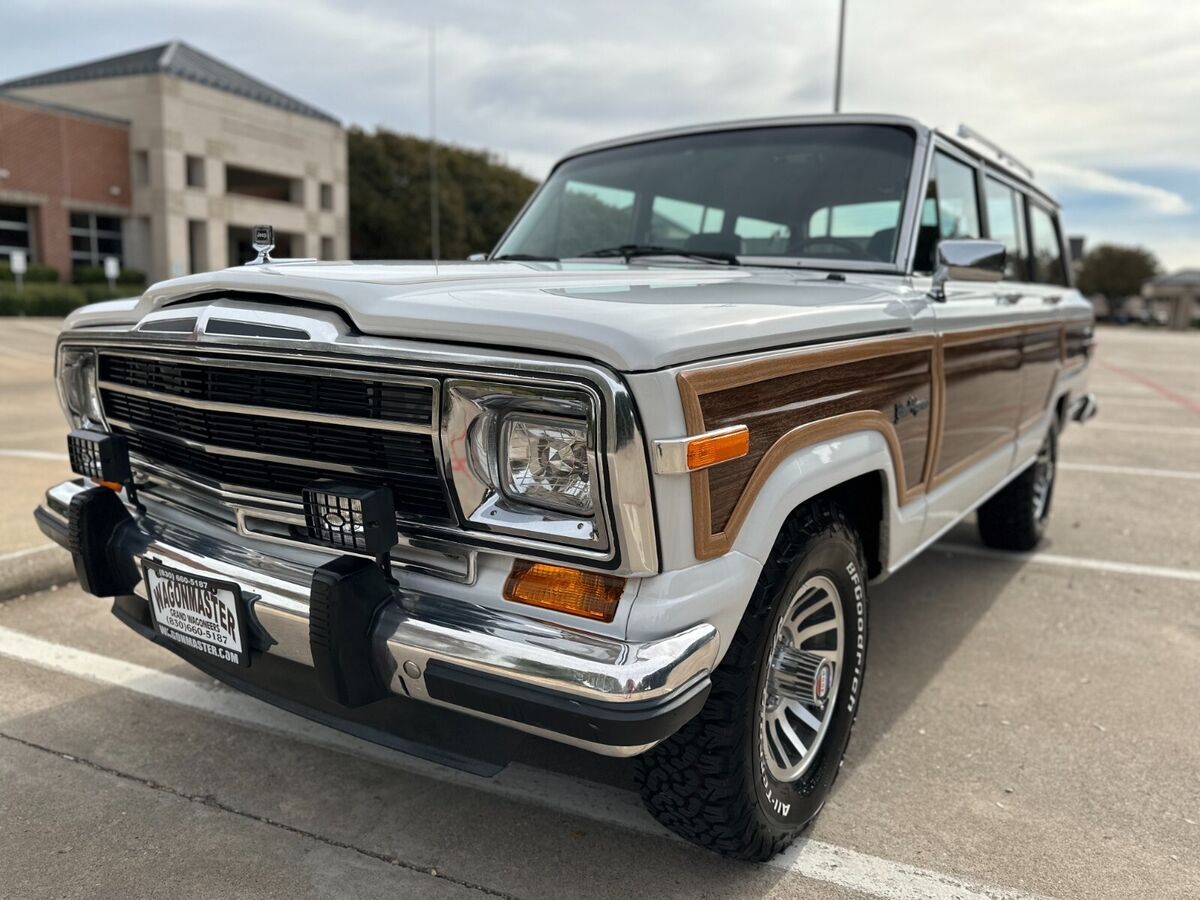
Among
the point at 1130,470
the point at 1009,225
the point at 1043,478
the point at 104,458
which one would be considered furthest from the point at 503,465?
the point at 1130,470

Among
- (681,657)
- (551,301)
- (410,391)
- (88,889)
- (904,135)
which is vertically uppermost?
(904,135)

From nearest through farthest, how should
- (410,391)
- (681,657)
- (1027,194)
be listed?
1. (681,657)
2. (410,391)
3. (1027,194)

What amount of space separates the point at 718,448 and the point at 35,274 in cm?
3468

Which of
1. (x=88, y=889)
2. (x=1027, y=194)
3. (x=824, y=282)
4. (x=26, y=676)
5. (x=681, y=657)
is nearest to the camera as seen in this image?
(x=681, y=657)

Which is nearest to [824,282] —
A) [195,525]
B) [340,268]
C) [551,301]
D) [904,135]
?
[904,135]

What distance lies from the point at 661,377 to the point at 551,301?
35 cm

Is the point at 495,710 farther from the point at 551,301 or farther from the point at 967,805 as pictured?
the point at 967,805

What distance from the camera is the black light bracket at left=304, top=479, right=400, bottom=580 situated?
1890 mm

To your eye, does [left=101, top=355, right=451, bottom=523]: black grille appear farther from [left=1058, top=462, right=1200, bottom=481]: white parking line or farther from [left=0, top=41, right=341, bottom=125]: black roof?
[left=0, top=41, right=341, bottom=125]: black roof

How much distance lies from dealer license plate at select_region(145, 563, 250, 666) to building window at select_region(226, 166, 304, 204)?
42177 millimetres

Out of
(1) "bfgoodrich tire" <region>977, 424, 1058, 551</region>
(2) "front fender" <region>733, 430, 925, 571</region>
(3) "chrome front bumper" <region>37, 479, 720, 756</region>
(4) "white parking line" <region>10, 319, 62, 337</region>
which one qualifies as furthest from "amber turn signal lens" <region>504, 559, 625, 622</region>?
(4) "white parking line" <region>10, 319, 62, 337</region>

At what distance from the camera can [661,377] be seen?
1.74m

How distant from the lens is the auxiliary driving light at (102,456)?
253 cm

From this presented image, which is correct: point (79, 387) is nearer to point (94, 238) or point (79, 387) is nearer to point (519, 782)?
point (519, 782)
